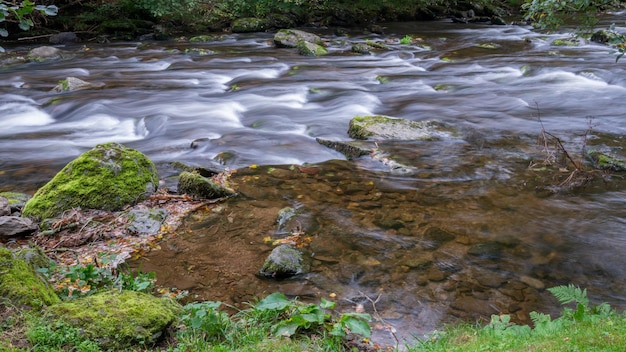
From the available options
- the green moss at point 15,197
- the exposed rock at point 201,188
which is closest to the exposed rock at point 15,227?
the green moss at point 15,197

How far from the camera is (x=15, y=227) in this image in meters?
6.70

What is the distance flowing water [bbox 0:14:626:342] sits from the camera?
19.1 feet

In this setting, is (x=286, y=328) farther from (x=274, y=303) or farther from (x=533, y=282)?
(x=533, y=282)

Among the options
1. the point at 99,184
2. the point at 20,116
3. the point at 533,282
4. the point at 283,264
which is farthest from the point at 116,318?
the point at 20,116

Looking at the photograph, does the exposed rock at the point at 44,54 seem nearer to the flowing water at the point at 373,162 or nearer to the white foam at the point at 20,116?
the flowing water at the point at 373,162

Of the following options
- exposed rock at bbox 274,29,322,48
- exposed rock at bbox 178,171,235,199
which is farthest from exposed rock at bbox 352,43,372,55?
exposed rock at bbox 178,171,235,199

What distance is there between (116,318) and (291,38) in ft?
63.3

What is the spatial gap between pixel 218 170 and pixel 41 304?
4854mm

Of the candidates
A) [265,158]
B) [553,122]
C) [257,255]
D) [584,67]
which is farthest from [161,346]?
[584,67]

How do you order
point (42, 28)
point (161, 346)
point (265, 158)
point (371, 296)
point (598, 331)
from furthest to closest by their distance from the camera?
point (42, 28) < point (265, 158) < point (371, 296) < point (161, 346) < point (598, 331)

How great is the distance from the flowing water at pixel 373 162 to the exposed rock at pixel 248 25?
688 cm

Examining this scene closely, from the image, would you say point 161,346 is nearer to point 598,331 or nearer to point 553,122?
point 598,331

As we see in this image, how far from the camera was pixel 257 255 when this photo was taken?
6340 mm

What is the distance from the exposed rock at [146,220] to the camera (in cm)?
692
